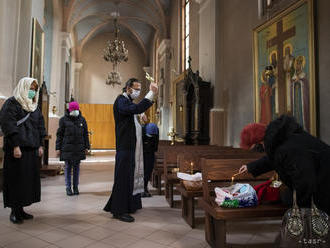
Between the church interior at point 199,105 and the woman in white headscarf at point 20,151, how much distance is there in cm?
29

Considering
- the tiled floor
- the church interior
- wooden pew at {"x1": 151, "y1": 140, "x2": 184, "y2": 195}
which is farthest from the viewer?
wooden pew at {"x1": 151, "y1": 140, "x2": 184, "y2": 195}

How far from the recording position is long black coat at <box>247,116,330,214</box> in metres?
1.70

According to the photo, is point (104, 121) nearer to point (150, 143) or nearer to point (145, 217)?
point (150, 143)

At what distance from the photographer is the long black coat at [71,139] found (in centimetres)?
490

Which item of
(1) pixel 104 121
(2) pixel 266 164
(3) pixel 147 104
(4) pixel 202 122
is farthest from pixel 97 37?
(2) pixel 266 164

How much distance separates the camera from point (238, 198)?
2371 mm

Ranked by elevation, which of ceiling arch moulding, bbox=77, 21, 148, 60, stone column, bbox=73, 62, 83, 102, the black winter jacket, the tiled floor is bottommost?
the tiled floor

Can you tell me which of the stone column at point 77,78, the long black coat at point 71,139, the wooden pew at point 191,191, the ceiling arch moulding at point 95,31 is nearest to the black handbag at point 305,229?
the wooden pew at point 191,191

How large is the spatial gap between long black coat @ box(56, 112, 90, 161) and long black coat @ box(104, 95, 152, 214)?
1.62 metres

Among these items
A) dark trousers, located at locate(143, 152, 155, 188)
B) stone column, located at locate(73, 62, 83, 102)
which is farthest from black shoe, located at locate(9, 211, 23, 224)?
stone column, located at locate(73, 62, 83, 102)

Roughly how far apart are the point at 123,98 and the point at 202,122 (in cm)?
497

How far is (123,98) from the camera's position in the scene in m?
3.56

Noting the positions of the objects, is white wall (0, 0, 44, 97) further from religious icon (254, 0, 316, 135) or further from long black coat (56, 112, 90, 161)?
religious icon (254, 0, 316, 135)

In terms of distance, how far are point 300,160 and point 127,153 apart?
2.21 meters
